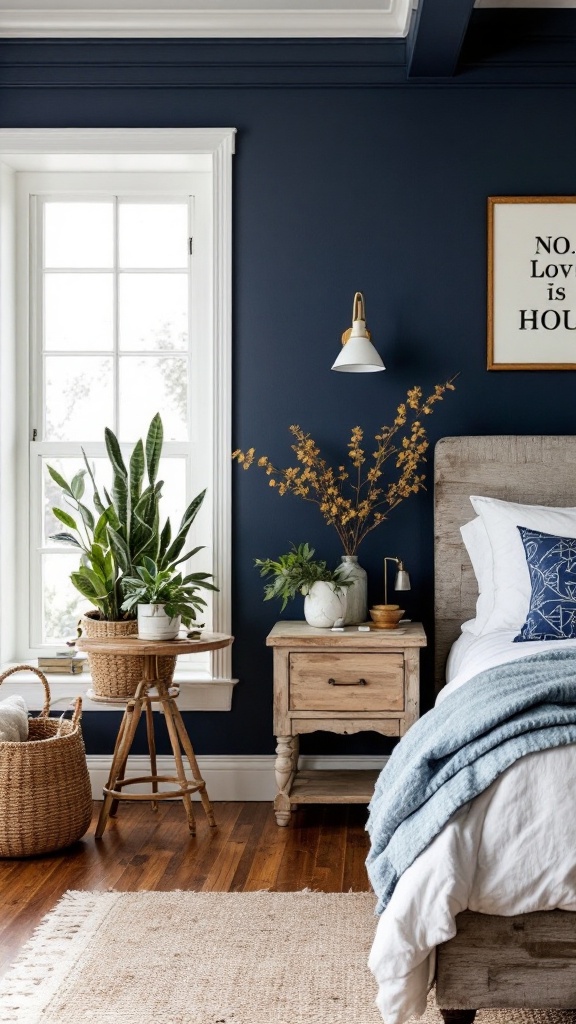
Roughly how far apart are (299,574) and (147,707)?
29.5 inches

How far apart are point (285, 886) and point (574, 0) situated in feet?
11.0

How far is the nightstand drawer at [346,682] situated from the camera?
10.8 ft

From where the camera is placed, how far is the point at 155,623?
10.8 ft

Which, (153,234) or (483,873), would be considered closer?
(483,873)

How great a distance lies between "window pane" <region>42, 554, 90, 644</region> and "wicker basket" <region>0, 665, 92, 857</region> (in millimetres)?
887

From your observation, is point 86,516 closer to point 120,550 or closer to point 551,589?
point 120,550

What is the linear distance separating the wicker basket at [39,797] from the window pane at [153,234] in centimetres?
201

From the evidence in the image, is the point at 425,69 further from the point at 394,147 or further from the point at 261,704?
the point at 261,704

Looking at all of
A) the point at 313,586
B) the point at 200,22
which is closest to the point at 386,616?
the point at 313,586

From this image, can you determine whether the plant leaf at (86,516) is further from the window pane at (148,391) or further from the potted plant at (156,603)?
the window pane at (148,391)

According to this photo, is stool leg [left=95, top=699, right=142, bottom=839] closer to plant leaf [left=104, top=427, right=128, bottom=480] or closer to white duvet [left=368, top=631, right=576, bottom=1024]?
plant leaf [left=104, top=427, right=128, bottom=480]

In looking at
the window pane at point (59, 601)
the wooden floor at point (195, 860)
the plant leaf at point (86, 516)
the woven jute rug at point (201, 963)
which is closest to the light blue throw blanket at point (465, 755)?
the woven jute rug at point (201, 963)

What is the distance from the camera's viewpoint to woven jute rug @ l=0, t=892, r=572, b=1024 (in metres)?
2.10

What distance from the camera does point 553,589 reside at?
2.95m
